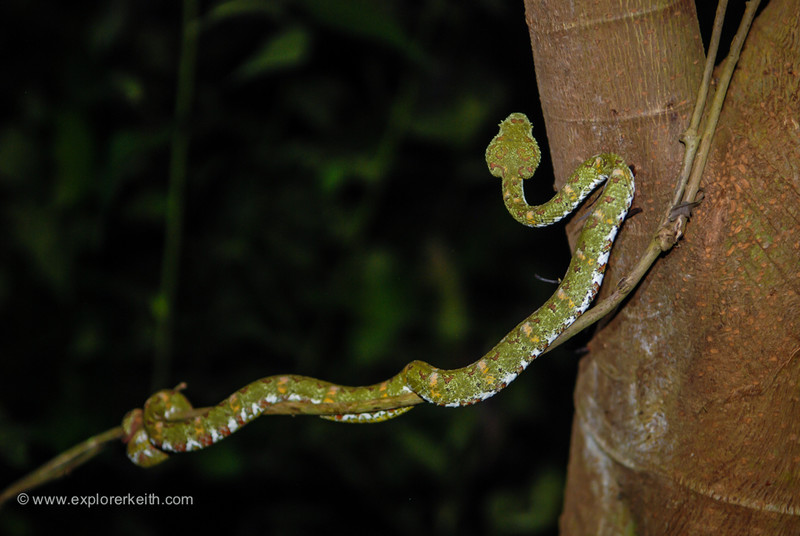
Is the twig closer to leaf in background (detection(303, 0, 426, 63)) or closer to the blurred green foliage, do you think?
leaf in background (detection(303, 0, 426, 63))

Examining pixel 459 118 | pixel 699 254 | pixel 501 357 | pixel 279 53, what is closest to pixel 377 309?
pixel 459 118

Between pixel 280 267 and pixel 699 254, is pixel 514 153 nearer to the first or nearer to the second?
pixel 699 254

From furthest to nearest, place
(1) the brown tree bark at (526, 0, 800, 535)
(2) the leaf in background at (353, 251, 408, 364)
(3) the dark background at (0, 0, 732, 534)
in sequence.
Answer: (2) the leaf in background at (353, 251, 408, 364)
(3) the dark background at (0, 0, 732, 534)
(1) the brown tree bark at (526, 0, 800, 535)

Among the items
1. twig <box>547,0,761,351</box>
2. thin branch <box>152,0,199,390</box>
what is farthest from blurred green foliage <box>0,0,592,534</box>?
twig <box>547,0,761,351</box>

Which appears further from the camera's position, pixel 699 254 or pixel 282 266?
pixel 282 266

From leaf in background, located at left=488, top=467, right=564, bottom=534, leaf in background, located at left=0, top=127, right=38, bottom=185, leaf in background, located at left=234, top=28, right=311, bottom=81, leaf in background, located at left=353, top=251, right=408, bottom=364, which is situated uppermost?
leaf in background, located at left=0, top=127, right=38, bottom=185

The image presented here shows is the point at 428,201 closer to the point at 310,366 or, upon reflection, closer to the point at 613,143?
the point at 310,366

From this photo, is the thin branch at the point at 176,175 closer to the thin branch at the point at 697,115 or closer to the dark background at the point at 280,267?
the dark background at the point at 280,267
